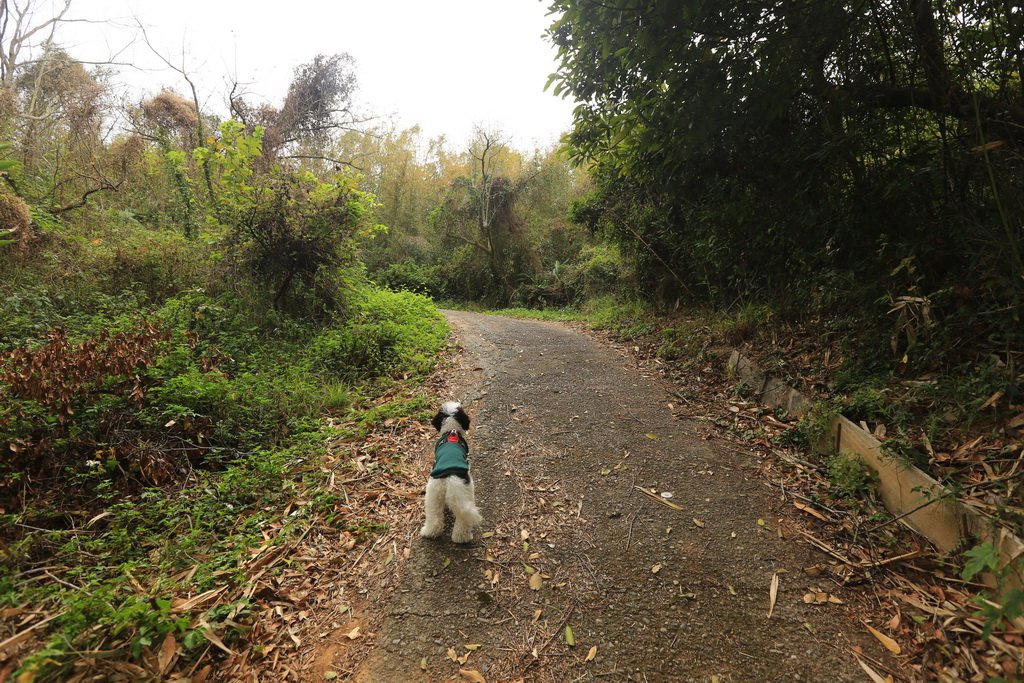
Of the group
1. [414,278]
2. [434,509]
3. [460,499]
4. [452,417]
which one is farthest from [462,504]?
[414,278]

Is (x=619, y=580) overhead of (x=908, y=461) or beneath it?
beneath

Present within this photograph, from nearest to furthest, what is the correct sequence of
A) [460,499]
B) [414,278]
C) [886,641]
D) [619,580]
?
[886,641] < [619,580] < [460,499] < [414,278]

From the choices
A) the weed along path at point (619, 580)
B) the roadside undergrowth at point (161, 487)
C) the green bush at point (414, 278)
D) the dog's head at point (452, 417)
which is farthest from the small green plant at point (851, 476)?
the green bush at point (414, 278)

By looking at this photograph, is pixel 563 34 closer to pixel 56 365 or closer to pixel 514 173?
pixel 56 365

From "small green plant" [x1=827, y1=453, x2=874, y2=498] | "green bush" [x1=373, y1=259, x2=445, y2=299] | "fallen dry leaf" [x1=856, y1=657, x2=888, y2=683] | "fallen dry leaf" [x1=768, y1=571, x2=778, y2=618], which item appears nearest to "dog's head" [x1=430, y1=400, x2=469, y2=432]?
"fallen dry leaf" [x1=768, y1=571, x2=778, y2=618]

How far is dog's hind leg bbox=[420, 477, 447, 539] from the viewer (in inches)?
112

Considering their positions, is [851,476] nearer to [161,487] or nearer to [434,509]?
[434,509]

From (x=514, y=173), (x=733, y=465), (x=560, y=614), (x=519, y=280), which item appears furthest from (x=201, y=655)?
(x=514, y=173)

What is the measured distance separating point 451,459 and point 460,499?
27 centimetres

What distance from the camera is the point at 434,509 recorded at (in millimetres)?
2898

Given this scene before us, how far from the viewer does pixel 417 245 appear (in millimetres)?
20719

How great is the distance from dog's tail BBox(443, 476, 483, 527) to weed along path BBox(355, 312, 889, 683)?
0.83ft

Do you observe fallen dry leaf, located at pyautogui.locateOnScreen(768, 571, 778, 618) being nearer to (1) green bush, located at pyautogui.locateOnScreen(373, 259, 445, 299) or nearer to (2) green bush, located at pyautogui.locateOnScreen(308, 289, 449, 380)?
(2) green bush, located at pyautogui.locateOnScreen(308, 289, 449, 380)

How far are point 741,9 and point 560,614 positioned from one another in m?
4.15
